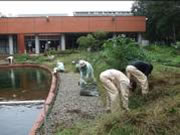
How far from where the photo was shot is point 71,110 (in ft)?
22.7

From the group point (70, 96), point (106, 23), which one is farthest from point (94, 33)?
point (70, 96)

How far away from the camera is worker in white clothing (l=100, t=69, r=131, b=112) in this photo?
5.72 meters

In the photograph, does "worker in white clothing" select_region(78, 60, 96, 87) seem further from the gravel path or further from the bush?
the bush

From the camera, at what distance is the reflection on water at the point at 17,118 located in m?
6.51

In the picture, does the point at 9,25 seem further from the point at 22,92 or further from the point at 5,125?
the point at 5,125

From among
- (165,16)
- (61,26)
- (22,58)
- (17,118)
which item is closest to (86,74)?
(17,118)

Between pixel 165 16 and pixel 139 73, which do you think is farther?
pixel 165 16

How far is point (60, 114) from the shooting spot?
6.67 meters

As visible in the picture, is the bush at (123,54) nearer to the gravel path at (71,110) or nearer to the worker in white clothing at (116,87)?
the gravel path at (71,110)

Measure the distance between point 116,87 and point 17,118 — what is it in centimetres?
286

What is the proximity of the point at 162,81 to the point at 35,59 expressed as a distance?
57.6ft

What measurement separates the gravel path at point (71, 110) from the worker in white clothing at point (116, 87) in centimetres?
68

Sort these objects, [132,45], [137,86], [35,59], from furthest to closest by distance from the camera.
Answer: [35,59] → [132,45] → [137,86]

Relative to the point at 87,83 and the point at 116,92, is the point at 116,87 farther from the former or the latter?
the point at 87,83
